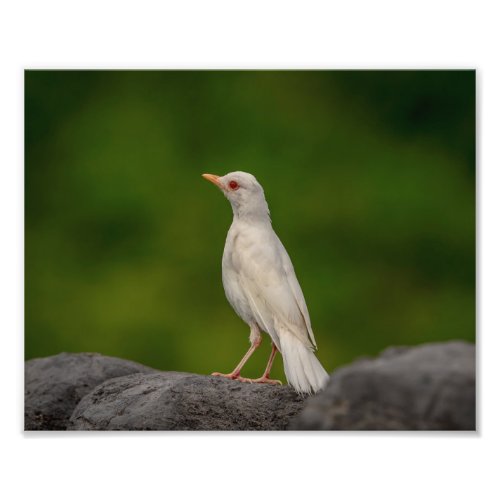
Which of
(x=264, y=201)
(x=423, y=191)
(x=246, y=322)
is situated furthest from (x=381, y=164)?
(x=246, y=322)

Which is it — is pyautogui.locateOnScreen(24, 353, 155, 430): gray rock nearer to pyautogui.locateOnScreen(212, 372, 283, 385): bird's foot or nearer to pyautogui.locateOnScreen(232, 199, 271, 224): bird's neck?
pyautogui.locateOnScreen(212, 372, 283, 385): bird's foot

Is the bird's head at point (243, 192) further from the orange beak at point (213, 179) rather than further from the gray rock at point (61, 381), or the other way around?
the gray rock at point (61, 381)

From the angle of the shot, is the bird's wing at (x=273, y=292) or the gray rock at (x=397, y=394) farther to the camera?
the bird's wing at (x=273, y=292)

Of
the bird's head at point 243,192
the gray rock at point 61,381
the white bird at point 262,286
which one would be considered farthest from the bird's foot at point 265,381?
the bird's head at point 243,192

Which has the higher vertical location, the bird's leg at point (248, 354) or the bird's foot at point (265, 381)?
the bird's leg at point (248, 354)

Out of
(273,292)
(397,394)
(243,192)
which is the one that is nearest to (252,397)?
(273,292)

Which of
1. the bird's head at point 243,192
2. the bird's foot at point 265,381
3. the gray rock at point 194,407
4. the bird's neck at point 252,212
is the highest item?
the bird's head at point 243,192

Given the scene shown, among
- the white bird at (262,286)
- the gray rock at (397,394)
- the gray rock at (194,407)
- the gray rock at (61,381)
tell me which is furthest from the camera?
the gray rock at (61,381)

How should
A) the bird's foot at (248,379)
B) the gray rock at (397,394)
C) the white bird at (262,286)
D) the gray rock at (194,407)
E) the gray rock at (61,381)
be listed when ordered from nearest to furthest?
the gray rock at (397,394), the gray rock at (194,407), the white bird at (262,286), the bird's foot at (248,379), the gray rock at (61,381)

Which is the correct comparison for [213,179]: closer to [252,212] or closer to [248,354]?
[252,212]
